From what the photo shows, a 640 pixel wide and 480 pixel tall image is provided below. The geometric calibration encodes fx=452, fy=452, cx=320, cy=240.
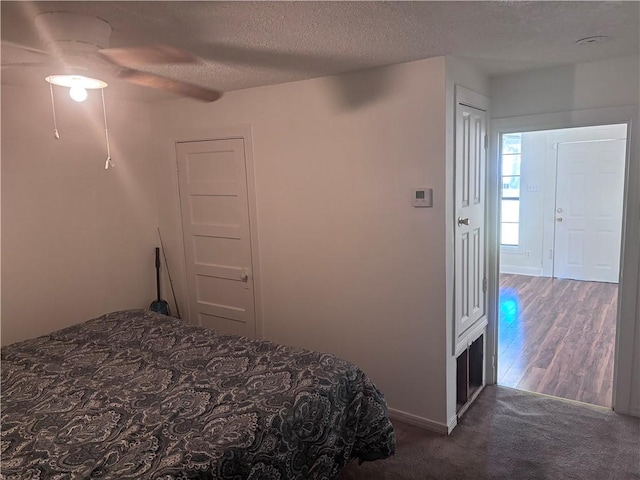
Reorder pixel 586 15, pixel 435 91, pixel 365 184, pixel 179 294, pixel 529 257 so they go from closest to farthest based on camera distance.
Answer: pixel 586 15
pixel 435 91
pixel 365 184
pixel 179 294
pixel 529 257

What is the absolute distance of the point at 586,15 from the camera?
190 cm

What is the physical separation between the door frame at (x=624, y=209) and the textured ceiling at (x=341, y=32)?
36 centimetres

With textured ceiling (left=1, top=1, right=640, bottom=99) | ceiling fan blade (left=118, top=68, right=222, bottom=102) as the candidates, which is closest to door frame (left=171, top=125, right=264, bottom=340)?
textured ceiling (left=1, top=1, right=640, bottom=99)

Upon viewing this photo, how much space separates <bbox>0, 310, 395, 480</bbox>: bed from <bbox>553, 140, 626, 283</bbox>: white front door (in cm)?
525

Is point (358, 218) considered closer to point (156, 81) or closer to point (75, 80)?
point (156, 81)

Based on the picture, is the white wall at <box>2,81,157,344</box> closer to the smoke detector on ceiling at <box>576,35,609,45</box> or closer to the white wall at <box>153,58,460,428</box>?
the white wall at <box>153,58,460,428</box>

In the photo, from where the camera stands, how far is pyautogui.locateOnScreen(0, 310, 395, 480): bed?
155 centimetres

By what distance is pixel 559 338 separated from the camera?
4.25m

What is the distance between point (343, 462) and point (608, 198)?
559 cm

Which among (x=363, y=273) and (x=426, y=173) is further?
(x=363, y=273)

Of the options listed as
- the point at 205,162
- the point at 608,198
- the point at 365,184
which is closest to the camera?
the point at 365,184

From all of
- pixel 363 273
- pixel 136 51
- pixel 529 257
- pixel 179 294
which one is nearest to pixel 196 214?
pixel 179 294

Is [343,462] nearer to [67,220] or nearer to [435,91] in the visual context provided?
[435,91]

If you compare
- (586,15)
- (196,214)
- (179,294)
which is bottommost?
(179,294)
